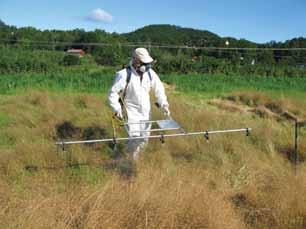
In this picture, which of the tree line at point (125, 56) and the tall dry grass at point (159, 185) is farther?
the tree line at point (125, 56)

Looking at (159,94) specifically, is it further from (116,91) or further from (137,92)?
(116,91)

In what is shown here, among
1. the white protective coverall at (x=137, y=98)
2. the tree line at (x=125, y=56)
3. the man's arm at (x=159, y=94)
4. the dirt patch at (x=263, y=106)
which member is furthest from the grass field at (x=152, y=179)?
the tree line at (x=125, y=56)

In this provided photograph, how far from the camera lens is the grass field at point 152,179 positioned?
275 centimetres

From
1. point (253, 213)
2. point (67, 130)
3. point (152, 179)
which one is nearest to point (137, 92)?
point (152, 179)

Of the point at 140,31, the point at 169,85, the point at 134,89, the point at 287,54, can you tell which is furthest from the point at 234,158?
the point at 140,31

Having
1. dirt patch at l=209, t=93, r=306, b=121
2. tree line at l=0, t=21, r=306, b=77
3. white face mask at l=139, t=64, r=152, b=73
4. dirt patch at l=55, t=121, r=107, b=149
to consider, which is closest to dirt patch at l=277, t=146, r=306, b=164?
white face mask at l=139, t=64, r=152, b=73

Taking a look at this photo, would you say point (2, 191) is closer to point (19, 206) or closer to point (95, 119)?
point (19, 206)

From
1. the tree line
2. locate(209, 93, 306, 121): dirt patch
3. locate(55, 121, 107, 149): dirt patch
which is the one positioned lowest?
locate(209, 93, 306, 121): dirt patch

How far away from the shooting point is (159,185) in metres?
3.13

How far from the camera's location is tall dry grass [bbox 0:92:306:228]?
8.98 ft

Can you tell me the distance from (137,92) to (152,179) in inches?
62.7

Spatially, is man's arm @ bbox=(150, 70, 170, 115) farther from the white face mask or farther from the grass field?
the grass field

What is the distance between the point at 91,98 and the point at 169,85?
13.2 meters

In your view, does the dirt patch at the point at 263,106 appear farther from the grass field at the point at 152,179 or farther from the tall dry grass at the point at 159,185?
the tall dry grass at the point at 159,185
